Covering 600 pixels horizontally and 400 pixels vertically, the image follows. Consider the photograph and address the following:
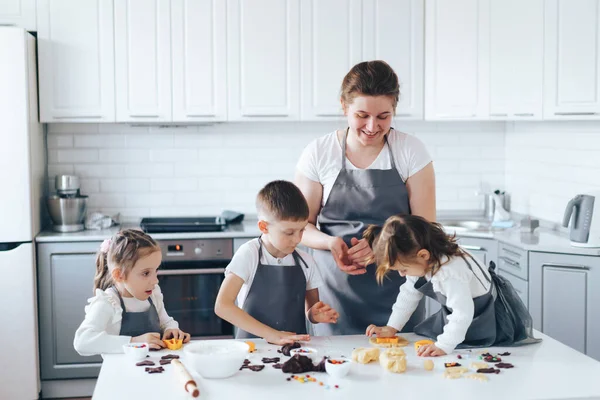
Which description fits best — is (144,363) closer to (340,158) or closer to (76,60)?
(340,158)

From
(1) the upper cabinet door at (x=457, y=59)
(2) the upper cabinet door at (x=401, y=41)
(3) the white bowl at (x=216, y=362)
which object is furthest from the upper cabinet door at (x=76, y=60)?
(3) the white bowl at (x=216, y=362)

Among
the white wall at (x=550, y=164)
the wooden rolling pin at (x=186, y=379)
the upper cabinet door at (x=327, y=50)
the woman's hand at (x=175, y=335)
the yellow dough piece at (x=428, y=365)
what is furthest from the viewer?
the upper cabinet door at (x=327, y=50)

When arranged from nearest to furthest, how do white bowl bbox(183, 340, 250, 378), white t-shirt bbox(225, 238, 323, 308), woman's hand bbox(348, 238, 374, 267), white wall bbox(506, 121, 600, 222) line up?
white bowl bbox(183, 340, 250, 378)
white t-shirt bbox(225, 238, 323, 308)
woman's hand bbox(348, 238, 374, 267)
white wall bbox(506, 121, 600, 222)

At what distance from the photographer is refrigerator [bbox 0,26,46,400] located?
4.63m

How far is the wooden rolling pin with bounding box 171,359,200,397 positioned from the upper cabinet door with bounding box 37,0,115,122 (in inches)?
119

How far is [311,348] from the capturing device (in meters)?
2.54

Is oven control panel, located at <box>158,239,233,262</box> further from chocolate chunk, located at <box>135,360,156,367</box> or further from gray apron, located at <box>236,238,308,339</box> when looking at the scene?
chocolate chunk, located at <box>135,360,156,367</box>

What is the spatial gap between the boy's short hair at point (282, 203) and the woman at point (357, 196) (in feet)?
0.92

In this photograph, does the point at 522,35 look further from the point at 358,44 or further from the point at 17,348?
the point at 17,348

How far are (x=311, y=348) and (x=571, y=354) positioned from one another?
2.61 feet

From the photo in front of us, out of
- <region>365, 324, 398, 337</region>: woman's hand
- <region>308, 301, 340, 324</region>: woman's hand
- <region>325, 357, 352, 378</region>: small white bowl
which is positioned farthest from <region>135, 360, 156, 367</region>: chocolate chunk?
<region>365, 324, 398, 337</region>: woman's hand

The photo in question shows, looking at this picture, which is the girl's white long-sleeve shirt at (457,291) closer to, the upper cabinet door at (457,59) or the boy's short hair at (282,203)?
the boy's short hair at (282,203)

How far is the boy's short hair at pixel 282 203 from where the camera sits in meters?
2.75

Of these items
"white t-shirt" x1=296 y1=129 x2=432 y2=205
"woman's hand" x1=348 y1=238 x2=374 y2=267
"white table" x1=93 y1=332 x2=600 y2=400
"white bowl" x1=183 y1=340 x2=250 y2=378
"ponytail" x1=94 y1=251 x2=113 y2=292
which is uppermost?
"white t-shirt" x1=296 y1=129 x2=432 y2=205
